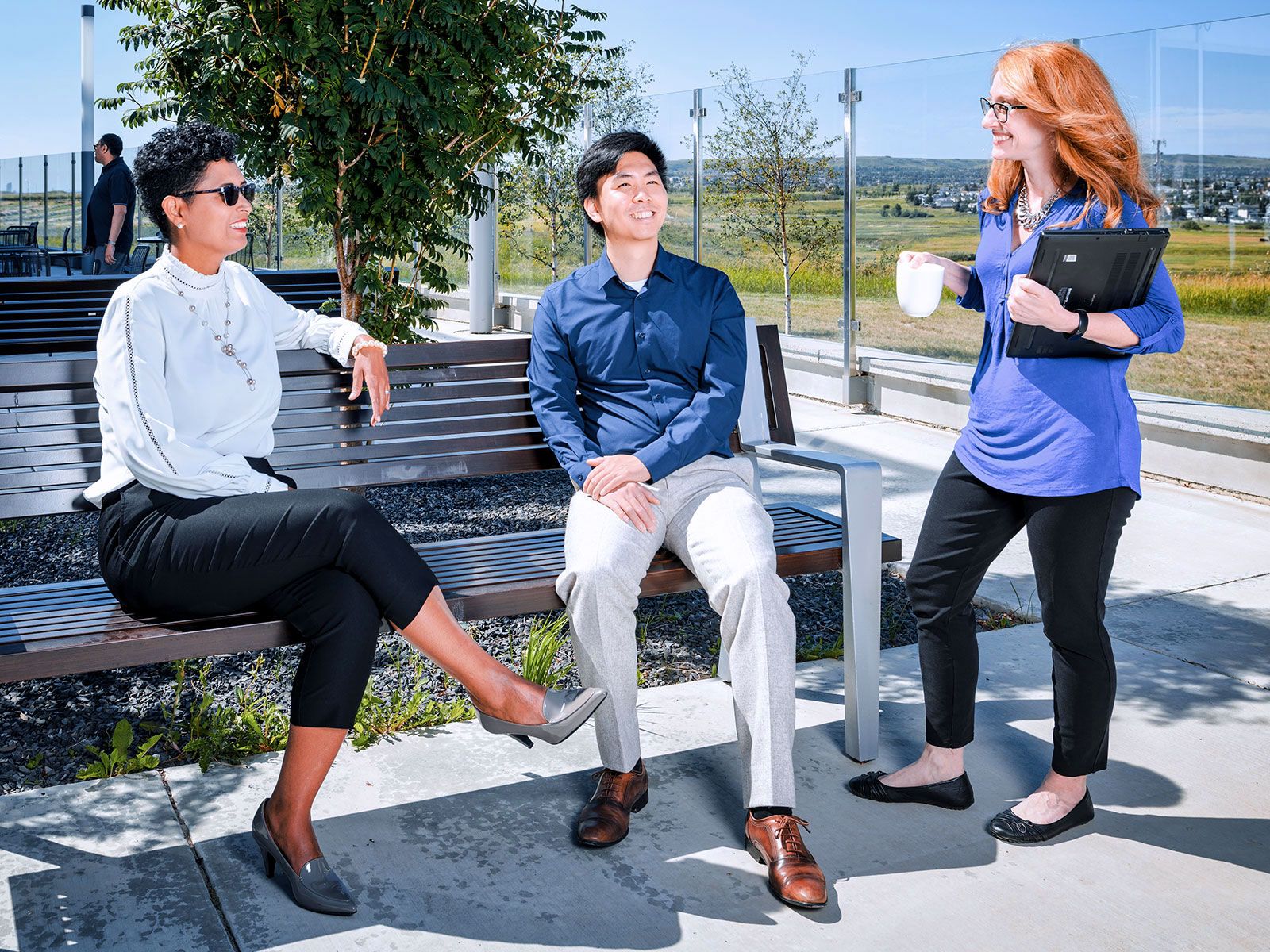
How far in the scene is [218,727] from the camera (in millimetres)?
3584

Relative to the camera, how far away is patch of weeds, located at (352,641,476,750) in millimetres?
3604

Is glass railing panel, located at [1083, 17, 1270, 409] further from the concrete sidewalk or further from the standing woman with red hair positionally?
the standing woman with red hair

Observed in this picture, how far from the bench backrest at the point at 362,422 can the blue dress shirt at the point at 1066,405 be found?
0.95 m

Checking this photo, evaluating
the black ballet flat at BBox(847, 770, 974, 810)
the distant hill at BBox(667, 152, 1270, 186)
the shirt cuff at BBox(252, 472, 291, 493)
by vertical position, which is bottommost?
the black ballet flat at BBox(847, 770, 974, 810)

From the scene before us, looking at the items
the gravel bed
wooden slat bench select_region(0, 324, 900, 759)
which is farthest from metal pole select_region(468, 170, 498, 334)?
wooden slat bench select_region(0, 324, 900, 759)

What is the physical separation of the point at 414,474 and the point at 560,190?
11393mm

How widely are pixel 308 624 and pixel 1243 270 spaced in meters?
5.47

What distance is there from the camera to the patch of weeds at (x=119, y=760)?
11.1 ft

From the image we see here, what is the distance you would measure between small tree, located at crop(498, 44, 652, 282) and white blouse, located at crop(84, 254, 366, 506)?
34.4 feet

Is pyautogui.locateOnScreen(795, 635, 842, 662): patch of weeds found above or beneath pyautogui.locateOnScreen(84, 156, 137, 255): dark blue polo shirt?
beneath

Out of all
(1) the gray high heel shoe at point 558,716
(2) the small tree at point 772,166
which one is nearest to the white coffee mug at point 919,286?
(1) the gray high heel shoe at point 558,716

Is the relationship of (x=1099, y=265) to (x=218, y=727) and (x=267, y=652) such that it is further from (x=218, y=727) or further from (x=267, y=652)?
(x=267, y=652)

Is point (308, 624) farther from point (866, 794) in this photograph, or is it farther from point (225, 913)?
point (866, 794)

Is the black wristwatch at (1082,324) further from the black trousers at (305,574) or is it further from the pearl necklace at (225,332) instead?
the pearl necklace at (225,332)
